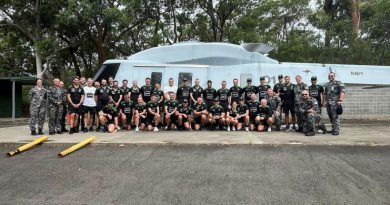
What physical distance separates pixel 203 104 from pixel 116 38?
14.4m

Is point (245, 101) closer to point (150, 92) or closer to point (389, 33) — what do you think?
point (150, 92)

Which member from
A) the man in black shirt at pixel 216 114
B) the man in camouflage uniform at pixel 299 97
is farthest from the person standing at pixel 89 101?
the man in camouflage uniform at pixel 299 97

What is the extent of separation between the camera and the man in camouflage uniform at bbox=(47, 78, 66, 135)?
7970 millimetres

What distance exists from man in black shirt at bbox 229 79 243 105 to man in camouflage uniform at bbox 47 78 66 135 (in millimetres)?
5334

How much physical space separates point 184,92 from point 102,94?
106 inches

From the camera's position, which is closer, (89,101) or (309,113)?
(309,113)

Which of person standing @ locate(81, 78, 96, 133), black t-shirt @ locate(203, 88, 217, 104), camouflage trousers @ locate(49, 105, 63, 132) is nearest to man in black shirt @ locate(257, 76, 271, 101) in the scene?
black t-shirt @ locate(203, 88, 217, 104)

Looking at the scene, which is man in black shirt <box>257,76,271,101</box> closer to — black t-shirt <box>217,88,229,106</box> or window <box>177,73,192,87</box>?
black t-shirt <box>217,88,229,106</box>

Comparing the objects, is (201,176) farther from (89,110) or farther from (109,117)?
(89,110)

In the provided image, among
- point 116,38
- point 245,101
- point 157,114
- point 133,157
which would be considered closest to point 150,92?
point 157,114

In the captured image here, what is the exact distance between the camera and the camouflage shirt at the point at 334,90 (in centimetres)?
753

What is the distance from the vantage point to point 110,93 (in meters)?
8.78

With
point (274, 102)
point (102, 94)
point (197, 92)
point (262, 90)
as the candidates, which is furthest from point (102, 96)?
point (274, 102)

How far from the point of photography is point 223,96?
8.83 meters
